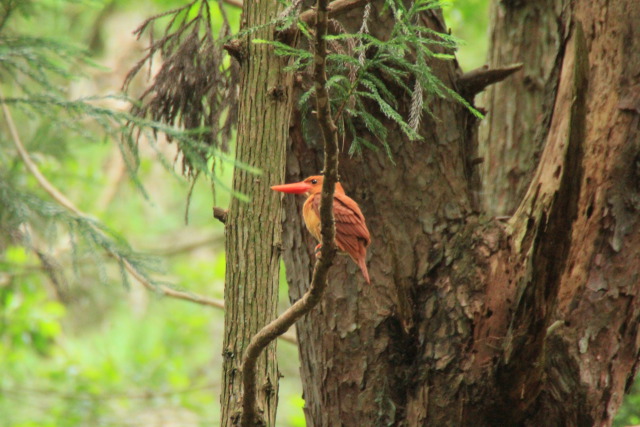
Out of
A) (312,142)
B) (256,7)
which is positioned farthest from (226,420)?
(256,7)

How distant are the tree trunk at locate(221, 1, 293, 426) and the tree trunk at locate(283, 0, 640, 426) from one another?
522mm

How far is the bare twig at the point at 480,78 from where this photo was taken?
11.6ft

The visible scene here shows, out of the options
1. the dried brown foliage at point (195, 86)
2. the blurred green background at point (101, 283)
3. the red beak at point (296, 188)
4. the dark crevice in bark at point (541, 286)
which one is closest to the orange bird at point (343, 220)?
the red beak at point (296, 188)

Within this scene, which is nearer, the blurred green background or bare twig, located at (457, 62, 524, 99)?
bare twig, located at (457, 62, 524, 99)

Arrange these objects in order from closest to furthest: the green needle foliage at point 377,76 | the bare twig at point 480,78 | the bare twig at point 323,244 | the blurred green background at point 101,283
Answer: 1. the bare twig at point 323,244
2. the green needle foliage at point 377,76
3. the bare twig at point 480,78
4. the blurred green background at point 101,283

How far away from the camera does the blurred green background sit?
22.1 ft

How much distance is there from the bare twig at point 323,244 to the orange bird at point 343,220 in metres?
0.69

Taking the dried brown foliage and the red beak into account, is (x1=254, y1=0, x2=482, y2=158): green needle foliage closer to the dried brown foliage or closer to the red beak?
the red beak

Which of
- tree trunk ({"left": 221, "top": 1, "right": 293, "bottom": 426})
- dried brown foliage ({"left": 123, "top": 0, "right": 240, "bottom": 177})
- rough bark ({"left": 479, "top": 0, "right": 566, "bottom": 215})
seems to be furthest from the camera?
rough bark ({"left": 479, "top": 0, "right": 566, "bottom": 215})

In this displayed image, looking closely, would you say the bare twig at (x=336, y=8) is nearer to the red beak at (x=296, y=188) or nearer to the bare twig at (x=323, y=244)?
the red beak at (x=296, y=188)

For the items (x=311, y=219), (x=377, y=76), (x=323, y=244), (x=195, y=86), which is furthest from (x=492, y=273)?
(x=195, y=86)

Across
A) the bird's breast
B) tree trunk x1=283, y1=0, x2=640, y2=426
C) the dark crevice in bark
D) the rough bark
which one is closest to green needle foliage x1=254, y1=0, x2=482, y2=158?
tree trunk x1=283, y1=0, x2=640, y2=426

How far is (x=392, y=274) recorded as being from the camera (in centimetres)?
338

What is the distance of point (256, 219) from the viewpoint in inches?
110
